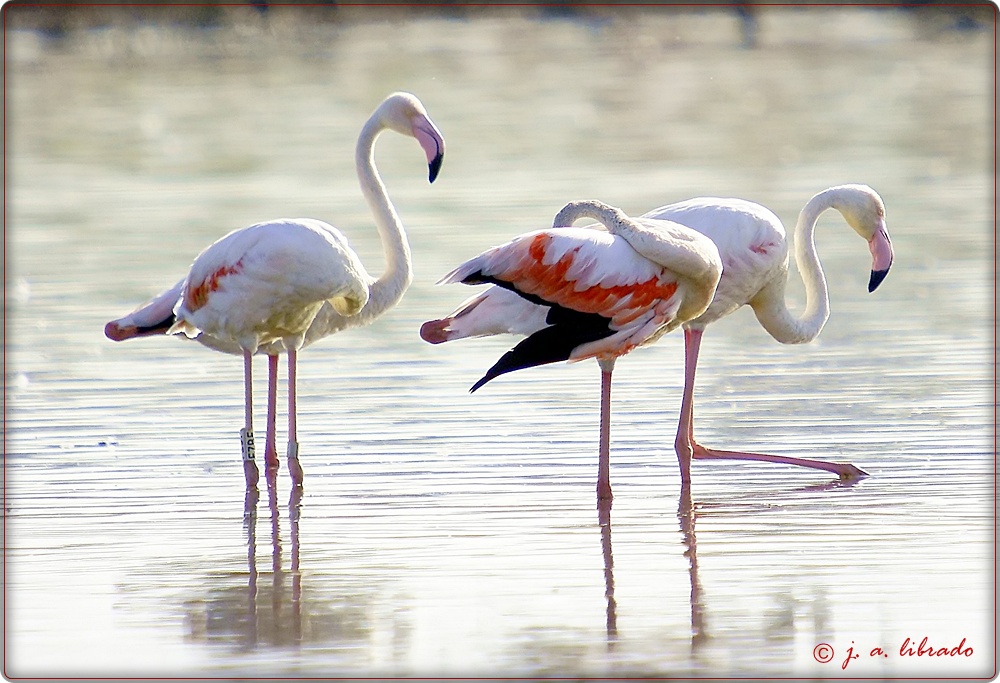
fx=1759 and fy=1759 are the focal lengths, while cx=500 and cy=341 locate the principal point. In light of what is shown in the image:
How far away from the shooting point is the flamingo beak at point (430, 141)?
22.3ft

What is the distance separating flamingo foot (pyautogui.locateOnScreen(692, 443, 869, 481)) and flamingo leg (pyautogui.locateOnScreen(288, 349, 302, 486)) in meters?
1.43

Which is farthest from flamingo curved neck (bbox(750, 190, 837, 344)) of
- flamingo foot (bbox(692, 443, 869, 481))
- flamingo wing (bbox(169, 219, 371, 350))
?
flamingo wing (bbox(169, 219, 371, 350))

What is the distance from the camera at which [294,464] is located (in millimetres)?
6309

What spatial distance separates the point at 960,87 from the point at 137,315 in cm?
1594

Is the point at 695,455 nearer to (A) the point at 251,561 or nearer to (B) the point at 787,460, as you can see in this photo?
(B) the point at 787,460

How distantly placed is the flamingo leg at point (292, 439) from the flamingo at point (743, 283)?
755 millimetres

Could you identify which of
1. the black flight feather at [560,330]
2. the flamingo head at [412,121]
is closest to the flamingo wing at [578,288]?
the black flight feather at [560,330]

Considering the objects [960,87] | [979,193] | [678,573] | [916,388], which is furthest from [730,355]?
[960,87]

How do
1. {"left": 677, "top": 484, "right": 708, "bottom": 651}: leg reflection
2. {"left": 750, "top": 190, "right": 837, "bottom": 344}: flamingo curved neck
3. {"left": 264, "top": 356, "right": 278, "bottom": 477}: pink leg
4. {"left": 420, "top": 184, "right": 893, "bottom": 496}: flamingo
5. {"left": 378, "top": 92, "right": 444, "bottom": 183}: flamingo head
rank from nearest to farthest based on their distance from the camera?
1. {"left": 677, "top": 484, "right": 708, "bottom": 651}: leg reflection
2. {"left": 420, "top": 184, "right": 893, "bottom": 496}: flamingo
3. {"left": 264, "top": 356, "right": 278, "bottom": 477}: pink leg
4. {"left": 750, "top": 190, "right": 837, "bottom": 344}: flamingo curved neck
5. {"left": 378, "top": 92, "right": 444, "bottom": 183}: flamingo head

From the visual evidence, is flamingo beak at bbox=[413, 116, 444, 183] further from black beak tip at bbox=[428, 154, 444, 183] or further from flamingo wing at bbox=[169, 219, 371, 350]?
flamingo wing at bbox=[169, 219, 371, 350]

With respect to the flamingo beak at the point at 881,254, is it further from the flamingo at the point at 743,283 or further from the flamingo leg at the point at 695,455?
the flamingo leg at the point at 695,455

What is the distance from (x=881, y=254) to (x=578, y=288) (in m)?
1.57

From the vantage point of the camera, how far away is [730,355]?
8.02 metres

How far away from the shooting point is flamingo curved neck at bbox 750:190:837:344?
265 inches
